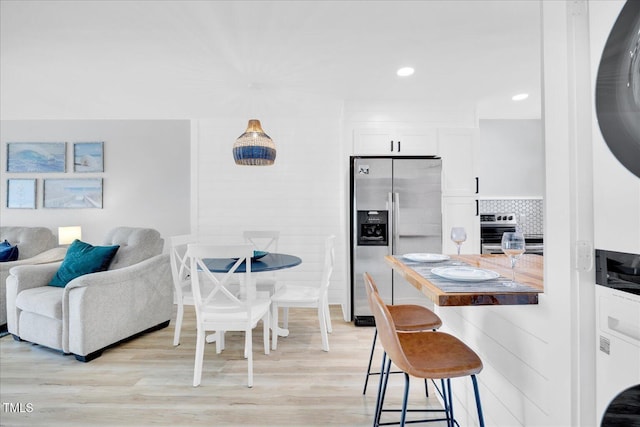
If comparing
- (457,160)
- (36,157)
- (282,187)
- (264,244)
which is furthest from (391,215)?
(36,157)

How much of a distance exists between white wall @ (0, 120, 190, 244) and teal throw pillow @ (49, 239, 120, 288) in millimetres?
1263

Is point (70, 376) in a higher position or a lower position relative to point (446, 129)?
lower

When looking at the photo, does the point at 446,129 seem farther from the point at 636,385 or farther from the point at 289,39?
the point at 636,385

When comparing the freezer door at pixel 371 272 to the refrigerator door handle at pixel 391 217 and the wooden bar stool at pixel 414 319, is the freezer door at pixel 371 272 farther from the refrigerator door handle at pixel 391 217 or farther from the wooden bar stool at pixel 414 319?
the wooden bar stool at pixel 414 319

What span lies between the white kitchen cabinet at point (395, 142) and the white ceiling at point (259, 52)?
14.9 inches

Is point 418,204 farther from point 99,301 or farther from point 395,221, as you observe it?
point 99,301

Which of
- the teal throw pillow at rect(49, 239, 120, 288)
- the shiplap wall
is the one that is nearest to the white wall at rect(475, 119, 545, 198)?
the shiplap wall

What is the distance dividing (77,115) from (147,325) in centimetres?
295

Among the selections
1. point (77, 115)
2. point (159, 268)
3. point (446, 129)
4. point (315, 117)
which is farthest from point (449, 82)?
point (77, 115)

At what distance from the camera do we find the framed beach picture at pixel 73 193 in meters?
4.38

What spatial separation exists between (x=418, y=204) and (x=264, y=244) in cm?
198

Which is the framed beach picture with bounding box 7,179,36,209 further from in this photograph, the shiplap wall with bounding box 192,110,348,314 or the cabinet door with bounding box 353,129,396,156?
the cabinet door with bounding box 353,129,396,156

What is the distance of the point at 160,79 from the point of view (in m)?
3.17

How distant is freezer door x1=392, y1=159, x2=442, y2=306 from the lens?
3521 mm
